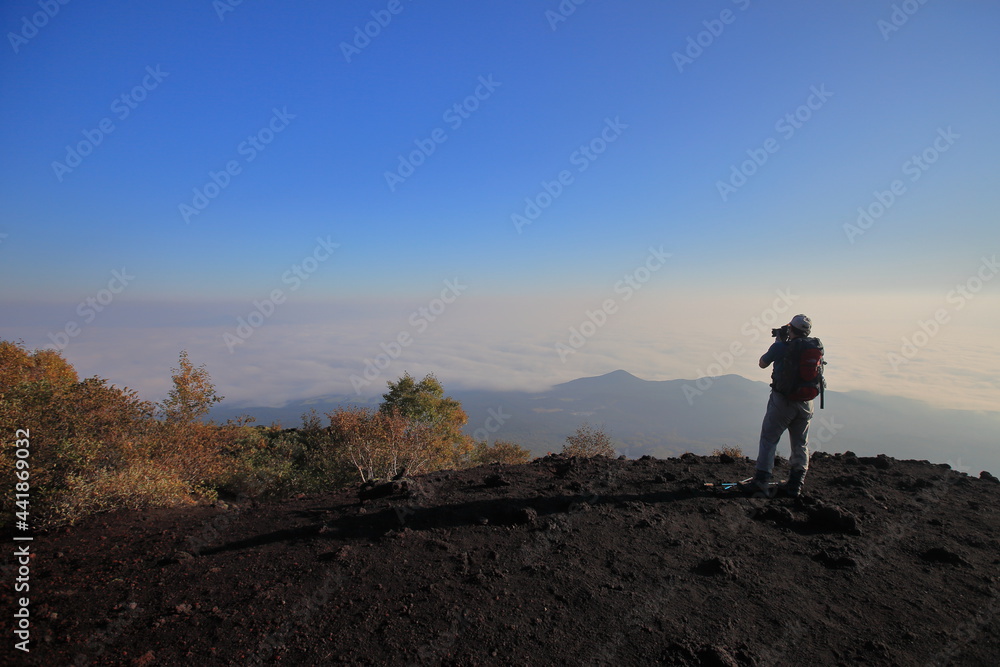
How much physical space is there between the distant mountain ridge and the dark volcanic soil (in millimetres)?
81266

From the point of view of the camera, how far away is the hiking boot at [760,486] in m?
7.03

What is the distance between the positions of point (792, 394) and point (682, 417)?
144 m

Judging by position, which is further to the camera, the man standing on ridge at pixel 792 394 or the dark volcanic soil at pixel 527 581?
the man standing on ridge at pixel 792 394

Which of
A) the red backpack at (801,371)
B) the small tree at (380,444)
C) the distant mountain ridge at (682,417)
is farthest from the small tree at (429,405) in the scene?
the distant mountain ridge at (682,417)

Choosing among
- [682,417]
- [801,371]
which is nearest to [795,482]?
[801,371]

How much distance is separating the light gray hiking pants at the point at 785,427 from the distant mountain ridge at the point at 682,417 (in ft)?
264

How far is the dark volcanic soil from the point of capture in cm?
362

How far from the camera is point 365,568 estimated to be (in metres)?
4.70

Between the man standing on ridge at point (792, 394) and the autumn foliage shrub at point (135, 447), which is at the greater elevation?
the man standing on ridge at point (792, 394)

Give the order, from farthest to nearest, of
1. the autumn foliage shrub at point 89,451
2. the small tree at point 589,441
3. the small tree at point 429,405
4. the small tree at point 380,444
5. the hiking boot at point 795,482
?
the small tree at point 429,405 → the small tree at point 589,441 → the small tree at point 380,444 → the hiking boot at point 795,482 → the autumn foliage shrub at point 89,451

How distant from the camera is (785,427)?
714 cm

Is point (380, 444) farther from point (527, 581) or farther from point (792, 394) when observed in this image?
point (792, 394)

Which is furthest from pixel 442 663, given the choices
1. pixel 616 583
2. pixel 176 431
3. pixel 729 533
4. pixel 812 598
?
pixel 176 431

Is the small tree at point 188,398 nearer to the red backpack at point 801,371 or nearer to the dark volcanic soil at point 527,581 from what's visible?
the dark volcanic soil at point 527,581
